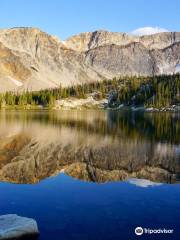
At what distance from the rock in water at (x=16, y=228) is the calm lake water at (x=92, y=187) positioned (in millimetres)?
1131

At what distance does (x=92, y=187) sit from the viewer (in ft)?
129

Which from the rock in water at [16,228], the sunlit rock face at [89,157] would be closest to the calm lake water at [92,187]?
the sunlit rock face at [89,157]

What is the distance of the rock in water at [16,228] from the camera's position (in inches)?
891

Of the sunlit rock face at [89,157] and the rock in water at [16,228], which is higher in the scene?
the rock in water at [16,228]

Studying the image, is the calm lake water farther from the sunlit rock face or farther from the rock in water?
the rock in water

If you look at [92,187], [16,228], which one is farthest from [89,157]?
[16,228]

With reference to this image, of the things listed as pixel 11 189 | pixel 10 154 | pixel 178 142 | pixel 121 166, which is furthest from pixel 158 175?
pixel 178 142

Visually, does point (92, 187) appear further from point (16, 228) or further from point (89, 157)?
point (89, 157)

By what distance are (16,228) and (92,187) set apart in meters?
16.6

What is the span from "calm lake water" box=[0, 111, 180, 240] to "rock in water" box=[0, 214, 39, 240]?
→ 113 centimetres

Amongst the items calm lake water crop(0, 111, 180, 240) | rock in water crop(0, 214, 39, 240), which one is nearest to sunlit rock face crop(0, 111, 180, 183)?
calm lake water crop(0, 111, 180, 240)

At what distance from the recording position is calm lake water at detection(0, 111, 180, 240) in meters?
27.3

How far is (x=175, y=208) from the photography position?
31.6 meters

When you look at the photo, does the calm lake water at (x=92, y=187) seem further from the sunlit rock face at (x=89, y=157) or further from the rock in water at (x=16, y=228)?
the rock in water at (x=16, y=228)
